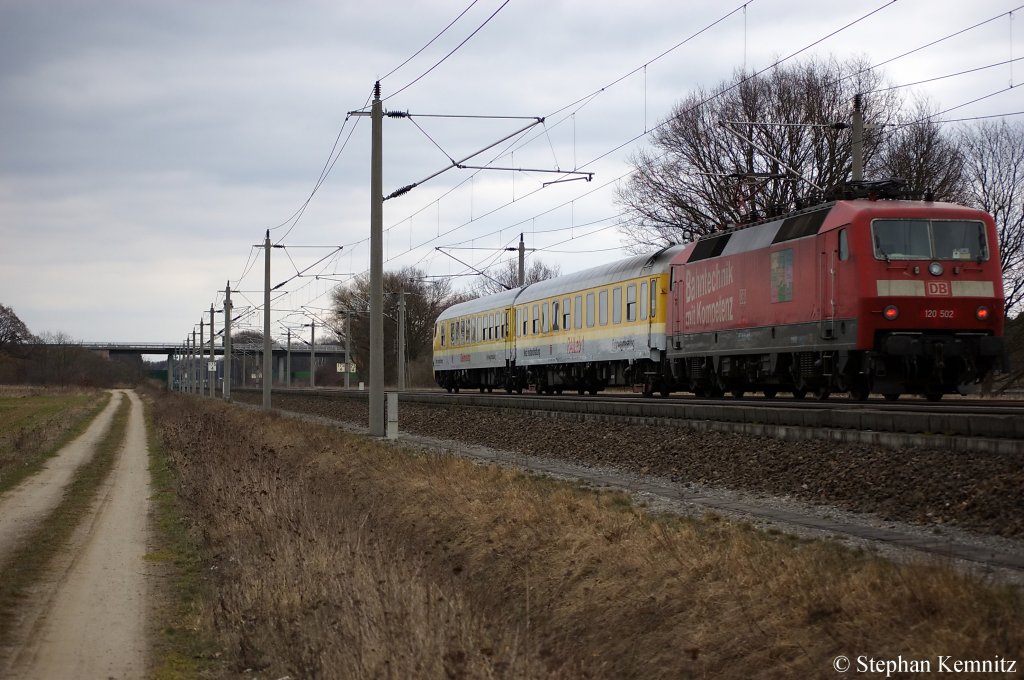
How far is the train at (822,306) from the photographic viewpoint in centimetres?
1922

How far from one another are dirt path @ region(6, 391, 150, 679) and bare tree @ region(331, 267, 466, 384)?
79.5m

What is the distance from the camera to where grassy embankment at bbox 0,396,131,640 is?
1026 centimetres

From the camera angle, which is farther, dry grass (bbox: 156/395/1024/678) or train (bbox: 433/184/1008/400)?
train (bbox: 433/184/1008/400)

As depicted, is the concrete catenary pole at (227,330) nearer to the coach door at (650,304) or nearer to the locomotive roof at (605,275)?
the locomotive roof at (605,275)

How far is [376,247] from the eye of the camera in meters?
25.9

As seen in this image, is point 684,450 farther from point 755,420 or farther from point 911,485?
point 911,485

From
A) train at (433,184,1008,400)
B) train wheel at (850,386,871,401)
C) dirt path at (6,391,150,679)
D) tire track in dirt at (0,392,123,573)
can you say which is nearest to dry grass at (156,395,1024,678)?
dirt path at (6,391,150,679)

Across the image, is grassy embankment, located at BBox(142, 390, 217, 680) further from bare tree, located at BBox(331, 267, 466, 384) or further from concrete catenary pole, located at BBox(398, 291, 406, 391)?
bare tree, located at BBox(331, 267, 466, 384)

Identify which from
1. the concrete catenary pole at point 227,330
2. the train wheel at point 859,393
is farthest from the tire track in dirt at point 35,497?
the concrete catenary pole at point 227,330

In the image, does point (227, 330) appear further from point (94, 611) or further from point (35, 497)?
point (94, 611)

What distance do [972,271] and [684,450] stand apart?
21.9ft

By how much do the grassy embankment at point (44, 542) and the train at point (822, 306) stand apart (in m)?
12.8

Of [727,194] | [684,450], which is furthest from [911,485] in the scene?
[727,194]

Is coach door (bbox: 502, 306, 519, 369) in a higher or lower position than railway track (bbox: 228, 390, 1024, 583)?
higher
